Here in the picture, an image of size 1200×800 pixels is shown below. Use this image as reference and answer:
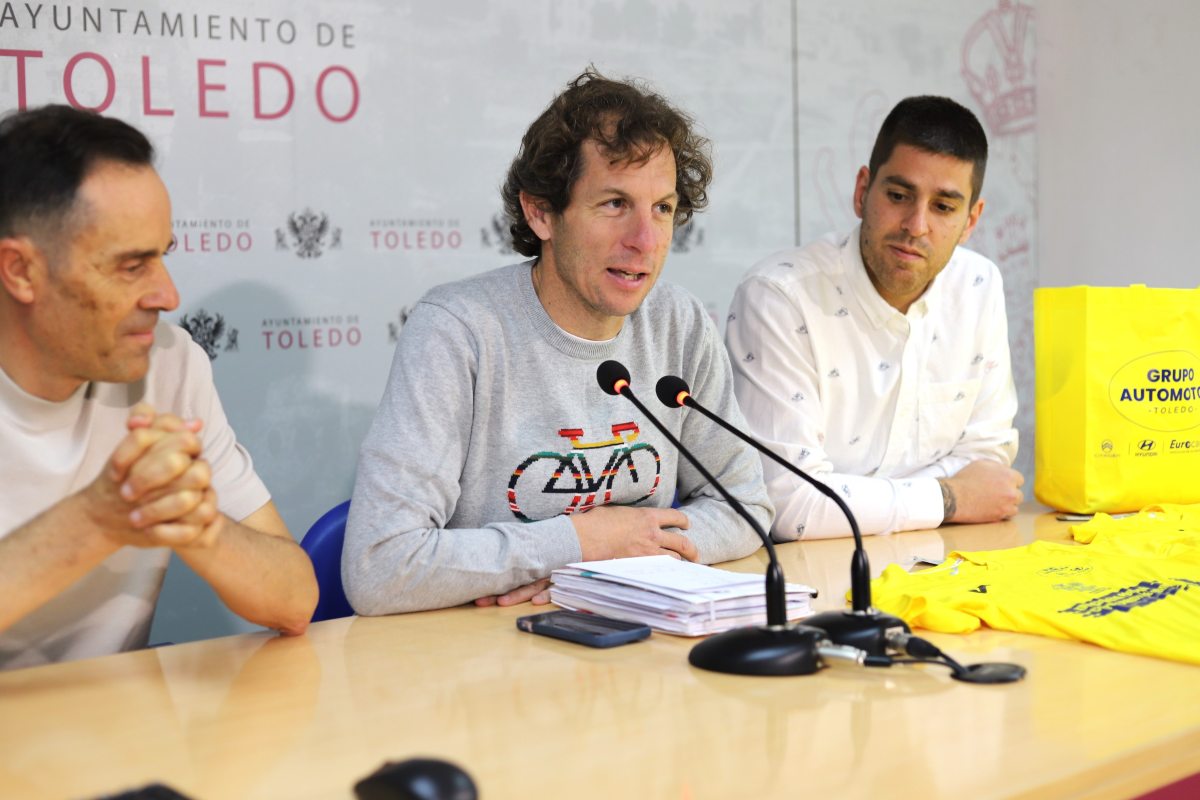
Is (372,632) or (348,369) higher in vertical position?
(348,369)

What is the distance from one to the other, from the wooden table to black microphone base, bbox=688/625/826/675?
0.06 ft

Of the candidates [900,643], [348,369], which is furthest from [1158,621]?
[348,369]

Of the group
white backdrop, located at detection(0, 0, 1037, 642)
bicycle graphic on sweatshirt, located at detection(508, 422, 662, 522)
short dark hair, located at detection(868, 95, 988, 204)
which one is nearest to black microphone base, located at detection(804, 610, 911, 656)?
bicycle graphic on sweatshirt, located at detection(508, 422, 662, 522)

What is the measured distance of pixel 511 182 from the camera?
212 centimetres

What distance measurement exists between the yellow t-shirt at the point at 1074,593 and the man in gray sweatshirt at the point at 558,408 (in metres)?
0.39

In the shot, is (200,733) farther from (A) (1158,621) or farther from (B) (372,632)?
(A) (1158,621)

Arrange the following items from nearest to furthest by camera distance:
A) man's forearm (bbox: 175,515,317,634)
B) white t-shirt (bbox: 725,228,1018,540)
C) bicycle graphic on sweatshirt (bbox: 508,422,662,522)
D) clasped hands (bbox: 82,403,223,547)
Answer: clasped hands (bbox: 82,403,223,547)
man's forearm (bbox: 175,515,317,634)
bicycle graphic on sweatshirt (bbox: 508,422,662,522)
white t-shirt (bbox: 725,228,1018,540)

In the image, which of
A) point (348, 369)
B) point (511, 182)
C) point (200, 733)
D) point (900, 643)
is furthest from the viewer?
point (348, 369)

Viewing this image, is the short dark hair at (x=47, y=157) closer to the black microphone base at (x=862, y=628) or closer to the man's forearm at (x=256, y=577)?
the man's forearm at (x=256, y=577)

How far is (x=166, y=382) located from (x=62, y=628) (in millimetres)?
350

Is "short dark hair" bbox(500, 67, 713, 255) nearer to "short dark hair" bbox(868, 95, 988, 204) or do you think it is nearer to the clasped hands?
"short dark hair" bbox(868, 95, 988, 204)

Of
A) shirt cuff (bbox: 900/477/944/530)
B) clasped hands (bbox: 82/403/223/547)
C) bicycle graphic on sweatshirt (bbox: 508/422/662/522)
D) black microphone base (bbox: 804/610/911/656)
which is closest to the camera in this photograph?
clasped hands (bbox: 82/403/223/547)

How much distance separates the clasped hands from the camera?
50.2 inches

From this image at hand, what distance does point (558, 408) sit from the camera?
1.91 m
